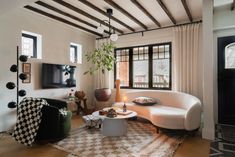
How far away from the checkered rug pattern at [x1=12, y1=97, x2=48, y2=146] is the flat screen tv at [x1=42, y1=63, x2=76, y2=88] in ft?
5.02

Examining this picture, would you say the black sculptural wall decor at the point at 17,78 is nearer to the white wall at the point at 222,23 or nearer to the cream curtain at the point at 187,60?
the cream curtain at the point at 187,60

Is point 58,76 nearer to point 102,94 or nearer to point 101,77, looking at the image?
point 102,94

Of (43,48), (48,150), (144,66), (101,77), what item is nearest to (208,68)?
(144,66)

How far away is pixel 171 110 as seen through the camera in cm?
373

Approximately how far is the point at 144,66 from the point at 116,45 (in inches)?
48.1

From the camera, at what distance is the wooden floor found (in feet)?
8.36

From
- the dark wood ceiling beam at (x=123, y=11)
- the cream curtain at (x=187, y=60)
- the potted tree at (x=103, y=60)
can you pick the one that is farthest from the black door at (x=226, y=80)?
the potted tree at (x=103, y=60)

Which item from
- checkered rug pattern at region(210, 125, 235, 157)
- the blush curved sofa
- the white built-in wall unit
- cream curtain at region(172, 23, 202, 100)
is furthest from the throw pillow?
the white built-in wall unit

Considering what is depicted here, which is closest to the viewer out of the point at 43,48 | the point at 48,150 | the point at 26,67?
the point at 48,150

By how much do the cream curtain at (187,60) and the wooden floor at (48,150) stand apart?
5.04ft

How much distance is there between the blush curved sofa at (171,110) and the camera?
317 cm

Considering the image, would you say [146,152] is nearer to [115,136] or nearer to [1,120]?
[115,136]

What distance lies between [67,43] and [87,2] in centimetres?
186

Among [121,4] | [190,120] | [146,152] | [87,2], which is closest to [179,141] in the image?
[190,120]
